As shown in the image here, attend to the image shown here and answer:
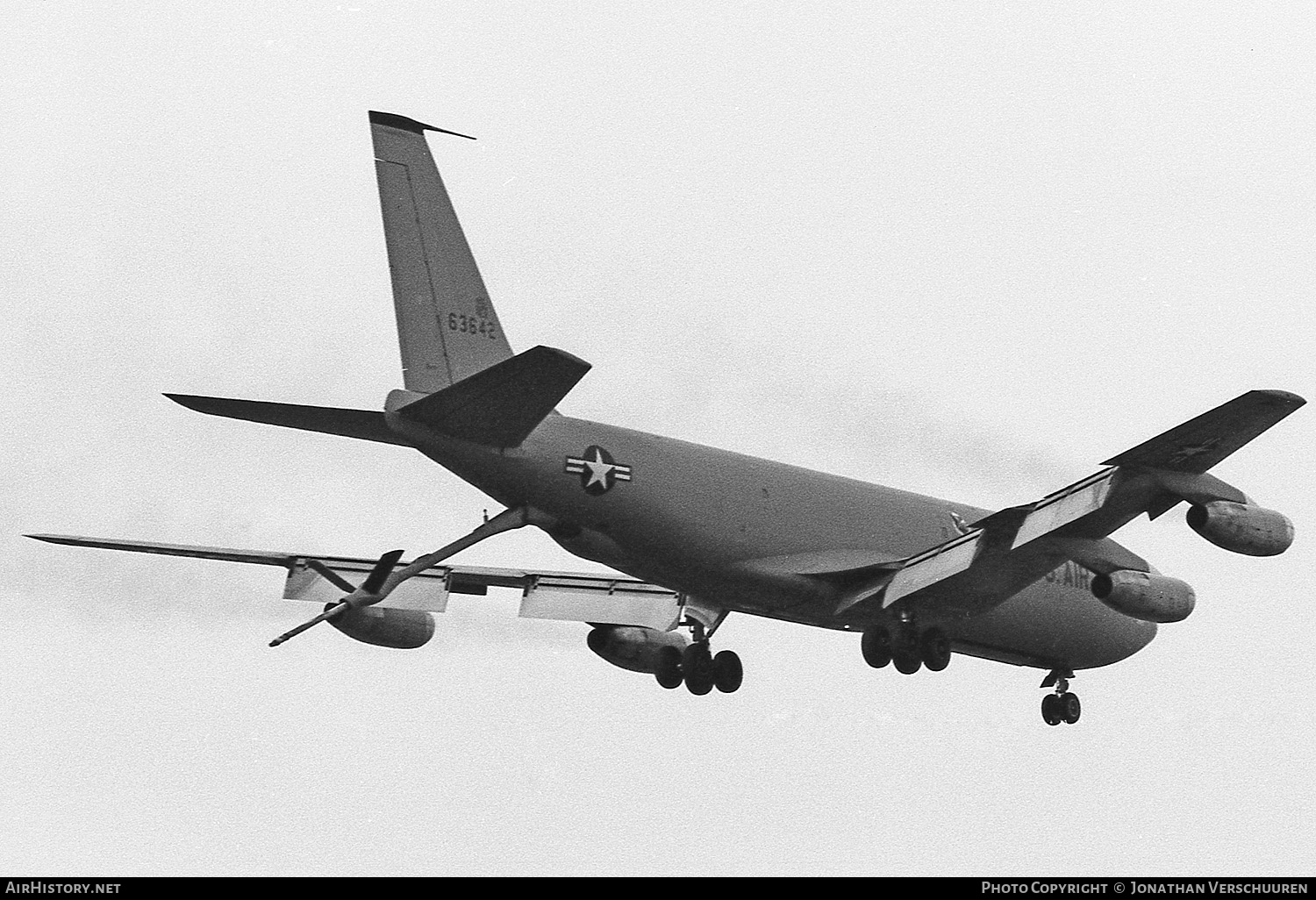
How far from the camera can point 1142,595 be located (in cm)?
3353

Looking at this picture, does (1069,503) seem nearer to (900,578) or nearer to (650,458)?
(900,578)

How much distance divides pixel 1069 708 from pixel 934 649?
5.74 meters

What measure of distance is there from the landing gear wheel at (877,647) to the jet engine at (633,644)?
4.16 m

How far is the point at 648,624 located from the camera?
3712cm

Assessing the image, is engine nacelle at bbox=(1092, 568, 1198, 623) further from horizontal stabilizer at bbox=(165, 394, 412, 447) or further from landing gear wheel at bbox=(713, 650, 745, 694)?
horizontal stabilizer at bbox=(165, 394, 412, 447)

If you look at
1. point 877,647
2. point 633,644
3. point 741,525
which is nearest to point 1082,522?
point 877,647

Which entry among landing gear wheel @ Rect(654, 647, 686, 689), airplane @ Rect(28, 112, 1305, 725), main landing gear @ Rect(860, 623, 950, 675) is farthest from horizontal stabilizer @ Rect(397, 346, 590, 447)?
landing gear wheel @ Rect(654, 647, 686, 689)

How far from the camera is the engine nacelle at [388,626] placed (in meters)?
37.6

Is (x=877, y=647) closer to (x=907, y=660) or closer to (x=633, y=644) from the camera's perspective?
(x=907, y=660)

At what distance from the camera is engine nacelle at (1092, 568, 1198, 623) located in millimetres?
33500

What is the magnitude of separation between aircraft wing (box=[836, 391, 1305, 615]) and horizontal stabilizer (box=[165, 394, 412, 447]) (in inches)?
340
